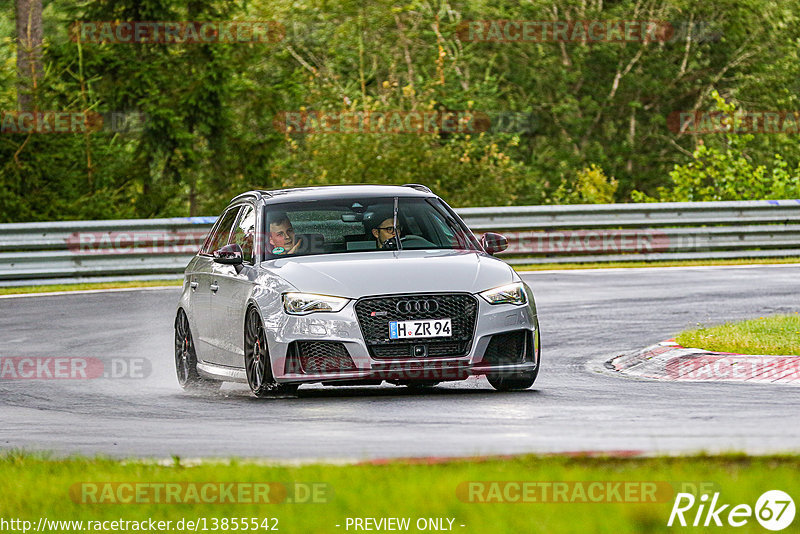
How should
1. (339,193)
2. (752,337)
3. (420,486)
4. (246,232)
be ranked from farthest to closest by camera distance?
1. (752,337)
2. (246,232)
3. (339,193)
4. (420,486)

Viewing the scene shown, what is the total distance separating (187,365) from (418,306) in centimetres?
302

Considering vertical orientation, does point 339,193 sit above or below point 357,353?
above

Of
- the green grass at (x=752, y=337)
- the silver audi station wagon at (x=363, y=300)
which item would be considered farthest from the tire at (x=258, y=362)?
the green grass at (x=752, y=337)

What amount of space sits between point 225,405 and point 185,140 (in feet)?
69.2

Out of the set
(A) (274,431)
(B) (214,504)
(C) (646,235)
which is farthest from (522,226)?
(B) (214,504)

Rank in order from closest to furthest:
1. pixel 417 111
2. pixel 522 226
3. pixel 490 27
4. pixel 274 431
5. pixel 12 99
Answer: pixel 274 431 → pixel 522 226 → pixel 12 99 → pixel 417 111 → pixel 490 27

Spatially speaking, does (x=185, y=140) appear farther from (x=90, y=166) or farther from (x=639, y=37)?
(x=639, y=37)

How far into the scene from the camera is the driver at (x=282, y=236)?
12016mm

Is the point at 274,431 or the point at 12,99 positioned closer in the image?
the point at 274,431

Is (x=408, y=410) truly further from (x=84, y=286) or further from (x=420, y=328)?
(x=84, y=286)

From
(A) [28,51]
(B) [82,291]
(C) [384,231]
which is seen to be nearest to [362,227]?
(C) [384,231]

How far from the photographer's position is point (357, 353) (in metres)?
10.8

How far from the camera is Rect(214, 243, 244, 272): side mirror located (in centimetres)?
1212

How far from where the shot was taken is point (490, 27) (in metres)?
42.1
